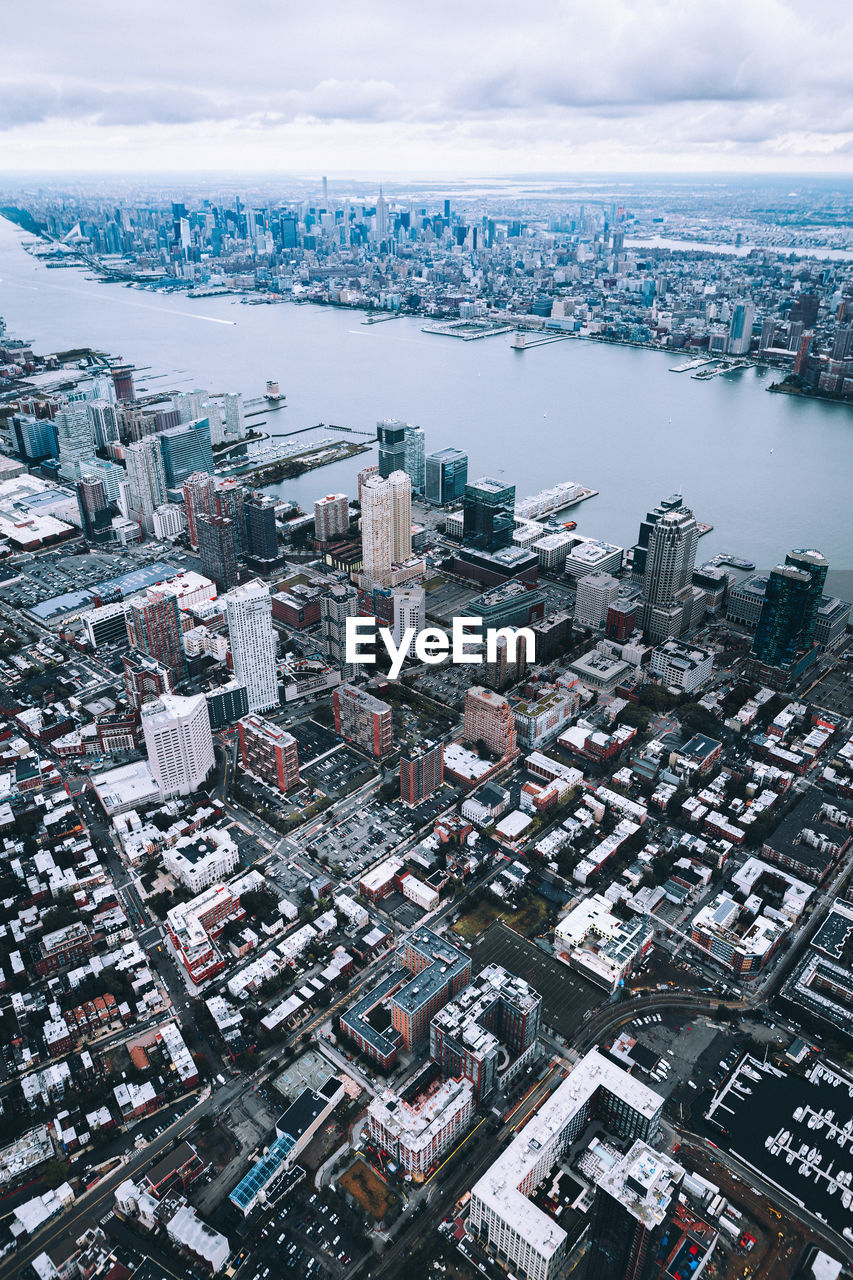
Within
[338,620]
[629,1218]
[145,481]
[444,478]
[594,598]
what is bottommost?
[629,1218]

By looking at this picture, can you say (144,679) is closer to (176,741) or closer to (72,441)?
(176,741)

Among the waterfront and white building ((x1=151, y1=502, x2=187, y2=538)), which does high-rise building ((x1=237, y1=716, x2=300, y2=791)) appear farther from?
the waterfront

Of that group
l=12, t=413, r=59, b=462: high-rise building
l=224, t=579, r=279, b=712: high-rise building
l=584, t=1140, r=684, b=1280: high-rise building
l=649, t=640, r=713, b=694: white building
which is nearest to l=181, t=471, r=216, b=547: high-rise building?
l=224, t=579, r=279, b=712: high-rise building

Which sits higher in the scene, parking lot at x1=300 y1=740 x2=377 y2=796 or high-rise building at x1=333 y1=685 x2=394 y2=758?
high-rise building at x1=333 y1=685 x2=394 y2=758

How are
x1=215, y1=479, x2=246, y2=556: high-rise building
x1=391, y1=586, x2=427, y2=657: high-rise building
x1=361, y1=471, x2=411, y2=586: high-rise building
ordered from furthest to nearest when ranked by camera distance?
x1=215, y1=479, x2=246, y2=556: high-rise building < x1=361, y1=471, x2=411, y2=586: high-rise building < x1=391, y1=586, x2=427, y2=657: high-rise building

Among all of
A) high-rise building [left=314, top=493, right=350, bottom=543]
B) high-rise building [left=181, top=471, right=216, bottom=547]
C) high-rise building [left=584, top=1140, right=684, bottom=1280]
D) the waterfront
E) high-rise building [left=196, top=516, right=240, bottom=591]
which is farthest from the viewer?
the waterfront

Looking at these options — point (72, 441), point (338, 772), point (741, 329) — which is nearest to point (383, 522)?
point (338, 772)
